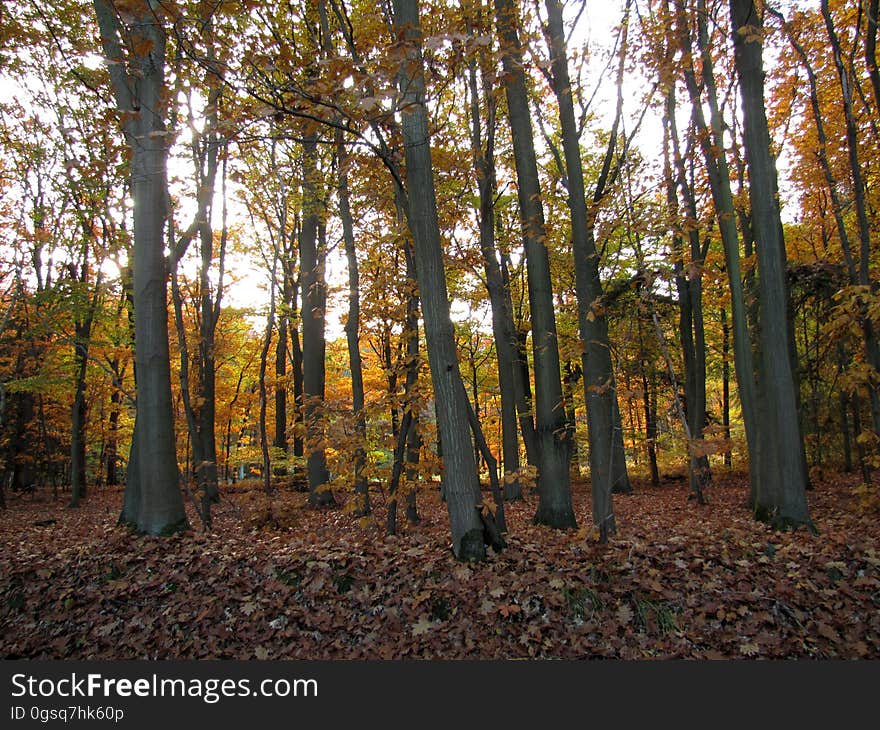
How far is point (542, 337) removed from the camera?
6992 mm

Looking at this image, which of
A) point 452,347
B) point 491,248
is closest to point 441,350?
point 452,347

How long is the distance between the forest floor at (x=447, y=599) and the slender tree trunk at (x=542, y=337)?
131cm

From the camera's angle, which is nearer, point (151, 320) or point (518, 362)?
point (151, 320)

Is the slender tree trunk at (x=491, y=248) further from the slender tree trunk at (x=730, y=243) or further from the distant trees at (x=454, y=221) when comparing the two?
the slender tree trunk at (x=730, y=243)

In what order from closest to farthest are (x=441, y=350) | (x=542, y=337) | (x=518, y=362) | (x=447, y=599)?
(x=447, y=599), (x=441, y=350), (x=542, y=337), (x=518, y=362)

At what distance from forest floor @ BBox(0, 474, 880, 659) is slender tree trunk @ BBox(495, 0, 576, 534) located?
131cm

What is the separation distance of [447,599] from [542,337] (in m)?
3.90

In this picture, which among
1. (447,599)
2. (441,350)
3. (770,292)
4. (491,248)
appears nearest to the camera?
(447,599)

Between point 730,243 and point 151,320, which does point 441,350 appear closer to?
point 151,320

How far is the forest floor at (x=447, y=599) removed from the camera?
12.7ft

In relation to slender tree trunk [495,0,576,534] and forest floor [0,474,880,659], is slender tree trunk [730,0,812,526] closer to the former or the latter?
forest floor [0,474,880,659]

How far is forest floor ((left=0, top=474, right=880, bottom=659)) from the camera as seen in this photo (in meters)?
3.87

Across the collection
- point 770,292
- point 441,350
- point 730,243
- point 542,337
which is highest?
point 730,243

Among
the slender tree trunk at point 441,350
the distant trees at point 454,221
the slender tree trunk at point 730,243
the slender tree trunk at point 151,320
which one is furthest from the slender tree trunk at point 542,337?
the slender tree trunk at point 151,320
